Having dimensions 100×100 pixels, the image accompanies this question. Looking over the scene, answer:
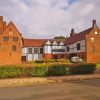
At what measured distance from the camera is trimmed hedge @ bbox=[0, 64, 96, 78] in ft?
75.4

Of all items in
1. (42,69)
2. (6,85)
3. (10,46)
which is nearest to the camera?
(6,85)

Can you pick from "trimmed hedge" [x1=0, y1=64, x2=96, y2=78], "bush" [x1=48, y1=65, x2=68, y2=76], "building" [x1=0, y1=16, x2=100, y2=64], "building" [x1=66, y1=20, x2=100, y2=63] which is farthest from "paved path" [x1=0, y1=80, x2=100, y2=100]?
"building" [x1=66, y1=20, x2=100, y2=63]

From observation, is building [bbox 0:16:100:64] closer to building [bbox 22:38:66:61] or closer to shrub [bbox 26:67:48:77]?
building [bbox 22:38:66:61]

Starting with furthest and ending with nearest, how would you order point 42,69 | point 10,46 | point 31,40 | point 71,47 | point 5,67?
point 31,40 → point 71,47 → point 10,46 → point 42,69 → point 5,67

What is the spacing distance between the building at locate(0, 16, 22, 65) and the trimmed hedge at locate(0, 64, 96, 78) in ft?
102

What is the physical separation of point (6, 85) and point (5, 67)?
469 centimetres

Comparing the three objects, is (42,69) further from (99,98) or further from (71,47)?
(71,47)

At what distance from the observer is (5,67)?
2277 cm

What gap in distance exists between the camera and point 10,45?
56.0 meters

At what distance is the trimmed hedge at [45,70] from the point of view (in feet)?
75.4

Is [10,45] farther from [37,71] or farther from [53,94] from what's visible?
[53,94]

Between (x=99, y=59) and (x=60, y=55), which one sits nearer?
(x=99, y=59)

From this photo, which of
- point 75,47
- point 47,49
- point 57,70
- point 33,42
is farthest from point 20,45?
point 57,70

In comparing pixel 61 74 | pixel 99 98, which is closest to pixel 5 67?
pixel 61 74
